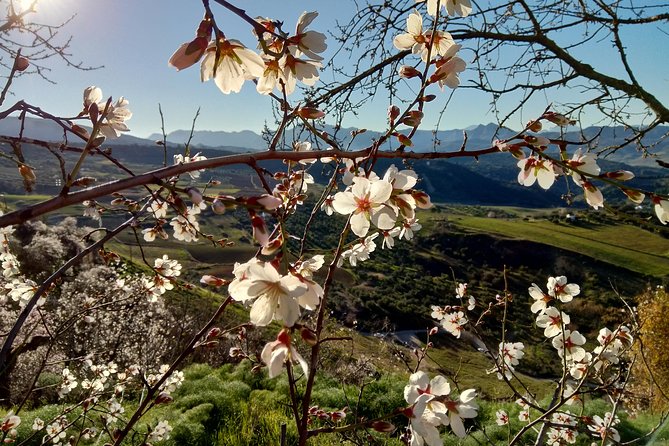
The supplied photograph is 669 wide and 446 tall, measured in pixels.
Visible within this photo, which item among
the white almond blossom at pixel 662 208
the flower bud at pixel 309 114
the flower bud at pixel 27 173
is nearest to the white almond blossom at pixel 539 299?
the white almond blossom at pixel 662 208

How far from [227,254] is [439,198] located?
95521mm

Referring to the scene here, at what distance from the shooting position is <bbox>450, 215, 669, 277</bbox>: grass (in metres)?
48.1

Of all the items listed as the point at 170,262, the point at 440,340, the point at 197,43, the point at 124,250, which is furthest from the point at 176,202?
the point at 124,250

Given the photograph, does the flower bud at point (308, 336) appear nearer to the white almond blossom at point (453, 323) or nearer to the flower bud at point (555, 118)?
the flower bud at point (555, 118)

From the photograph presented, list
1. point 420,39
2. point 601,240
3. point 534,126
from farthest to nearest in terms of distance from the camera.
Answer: point 601,240 → point 420,39 → point 534,126

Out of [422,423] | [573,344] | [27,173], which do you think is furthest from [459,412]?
[573,344]

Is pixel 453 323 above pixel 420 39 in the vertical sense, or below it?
below

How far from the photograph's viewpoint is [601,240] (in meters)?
56.4

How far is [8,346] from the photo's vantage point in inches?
41.8

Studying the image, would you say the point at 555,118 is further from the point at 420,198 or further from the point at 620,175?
the point at 420,198

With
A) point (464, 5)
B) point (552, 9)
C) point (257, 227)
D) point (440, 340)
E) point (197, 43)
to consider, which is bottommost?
point (440, 340)

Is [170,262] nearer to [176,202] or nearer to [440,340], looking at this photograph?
[176,202]

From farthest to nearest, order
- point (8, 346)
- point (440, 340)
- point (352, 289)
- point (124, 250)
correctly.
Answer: point (352, 289) < point (124, 250) < point (440, 340) < point (8, 346)

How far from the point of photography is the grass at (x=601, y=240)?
158 feet
